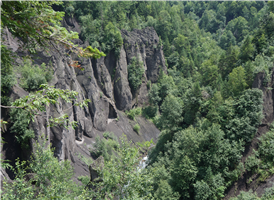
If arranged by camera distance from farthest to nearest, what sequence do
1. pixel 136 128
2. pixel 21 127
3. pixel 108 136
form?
pixel 136 128, pixel 108 136, pixel 21 127

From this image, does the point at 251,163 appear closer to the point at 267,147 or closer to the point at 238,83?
the point at 267,147

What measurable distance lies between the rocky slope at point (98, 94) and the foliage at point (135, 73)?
135 centimetres

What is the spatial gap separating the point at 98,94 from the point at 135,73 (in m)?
16.0

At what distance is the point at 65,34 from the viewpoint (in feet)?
23.6

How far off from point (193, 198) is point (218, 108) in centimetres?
1241

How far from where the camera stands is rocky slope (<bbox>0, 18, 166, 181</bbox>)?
30.1 metres

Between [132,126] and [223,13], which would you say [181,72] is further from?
[223,13]

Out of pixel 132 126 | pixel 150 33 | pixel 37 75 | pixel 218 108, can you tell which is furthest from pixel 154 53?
pixel 37 75

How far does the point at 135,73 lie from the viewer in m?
60.9

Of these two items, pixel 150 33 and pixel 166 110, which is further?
pixel 150 33

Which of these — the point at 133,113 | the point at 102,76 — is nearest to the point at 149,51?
the point at 102,76

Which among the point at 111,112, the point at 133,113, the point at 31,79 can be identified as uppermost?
the point at 31,79

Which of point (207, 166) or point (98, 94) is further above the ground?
point (98, 94)

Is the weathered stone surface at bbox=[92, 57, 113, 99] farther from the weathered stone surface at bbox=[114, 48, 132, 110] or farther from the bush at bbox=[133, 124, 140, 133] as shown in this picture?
the bush at bbox=[133, 124, 140, 133]
